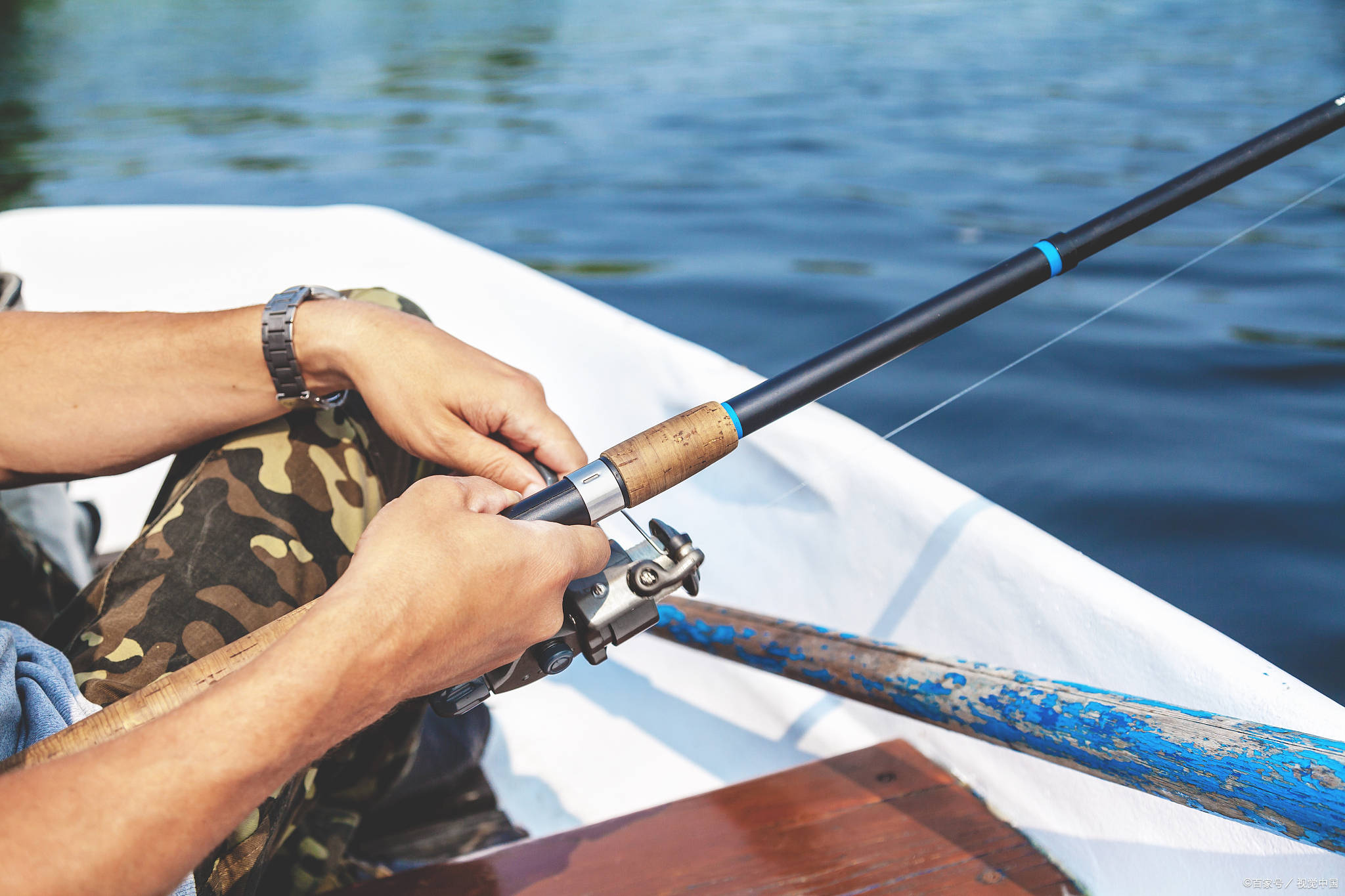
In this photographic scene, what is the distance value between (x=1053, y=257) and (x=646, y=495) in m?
0.67

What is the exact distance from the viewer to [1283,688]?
4.12 ft

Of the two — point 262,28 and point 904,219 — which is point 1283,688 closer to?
point 904,219

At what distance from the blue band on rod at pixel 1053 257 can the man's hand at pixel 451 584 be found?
0.76 m

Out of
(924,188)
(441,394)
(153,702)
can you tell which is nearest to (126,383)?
(441,394)

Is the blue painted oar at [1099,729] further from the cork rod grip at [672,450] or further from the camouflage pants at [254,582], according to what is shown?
the camouflage pants at [254,582]

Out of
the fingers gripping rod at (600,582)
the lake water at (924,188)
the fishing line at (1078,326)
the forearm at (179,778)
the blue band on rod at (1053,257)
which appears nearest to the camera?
the forearm at (179,778)

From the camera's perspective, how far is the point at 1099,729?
1164 millimetres

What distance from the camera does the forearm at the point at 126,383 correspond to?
1389mm

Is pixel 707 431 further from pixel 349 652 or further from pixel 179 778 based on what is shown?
pixel 179 778

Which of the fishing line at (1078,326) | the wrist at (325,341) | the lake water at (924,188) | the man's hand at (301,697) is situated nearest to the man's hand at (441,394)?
the wrist at (325,341)

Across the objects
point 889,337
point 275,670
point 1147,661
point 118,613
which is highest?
point 889,337

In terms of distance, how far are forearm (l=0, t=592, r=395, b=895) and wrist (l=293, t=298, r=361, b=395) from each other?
0.61 m

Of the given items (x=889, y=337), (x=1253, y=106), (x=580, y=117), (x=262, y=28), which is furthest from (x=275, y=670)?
(x=262, y=28)

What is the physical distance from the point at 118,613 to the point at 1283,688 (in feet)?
4.83
